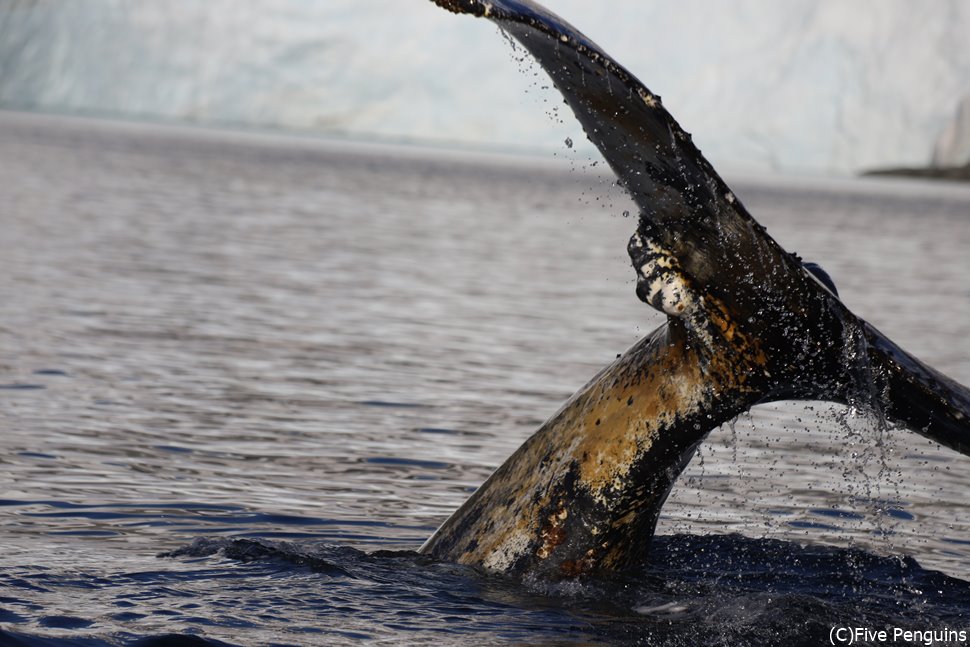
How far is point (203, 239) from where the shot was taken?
22.4 metres

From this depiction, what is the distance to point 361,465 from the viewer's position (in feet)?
26.4

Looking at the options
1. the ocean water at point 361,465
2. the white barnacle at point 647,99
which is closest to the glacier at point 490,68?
the ocean water at point 361,465

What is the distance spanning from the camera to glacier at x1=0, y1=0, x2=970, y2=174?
83.8 m

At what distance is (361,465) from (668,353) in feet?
12.6

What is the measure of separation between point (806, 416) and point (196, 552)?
606 cm

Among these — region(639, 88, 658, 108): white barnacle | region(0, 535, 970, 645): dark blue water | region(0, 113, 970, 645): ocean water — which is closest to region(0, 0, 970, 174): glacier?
region(0, 113, 970, 645): ocean water

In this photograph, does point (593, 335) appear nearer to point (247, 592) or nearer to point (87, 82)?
point (247, 592)

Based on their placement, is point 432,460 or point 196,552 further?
point 432,460

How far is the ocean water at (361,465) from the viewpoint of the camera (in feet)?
16.2

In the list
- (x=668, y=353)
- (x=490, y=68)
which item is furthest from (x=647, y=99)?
(x=490, y=68)

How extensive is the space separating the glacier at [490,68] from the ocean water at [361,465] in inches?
2559

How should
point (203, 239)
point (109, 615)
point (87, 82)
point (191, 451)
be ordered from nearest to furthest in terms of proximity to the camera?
point (109, 615)
point (191, 451)
point (203, 239)
point (87, 82)

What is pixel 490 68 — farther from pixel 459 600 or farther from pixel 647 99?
pixel 647 99

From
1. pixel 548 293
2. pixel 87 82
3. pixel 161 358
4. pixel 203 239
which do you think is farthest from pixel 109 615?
pixel 87 82
